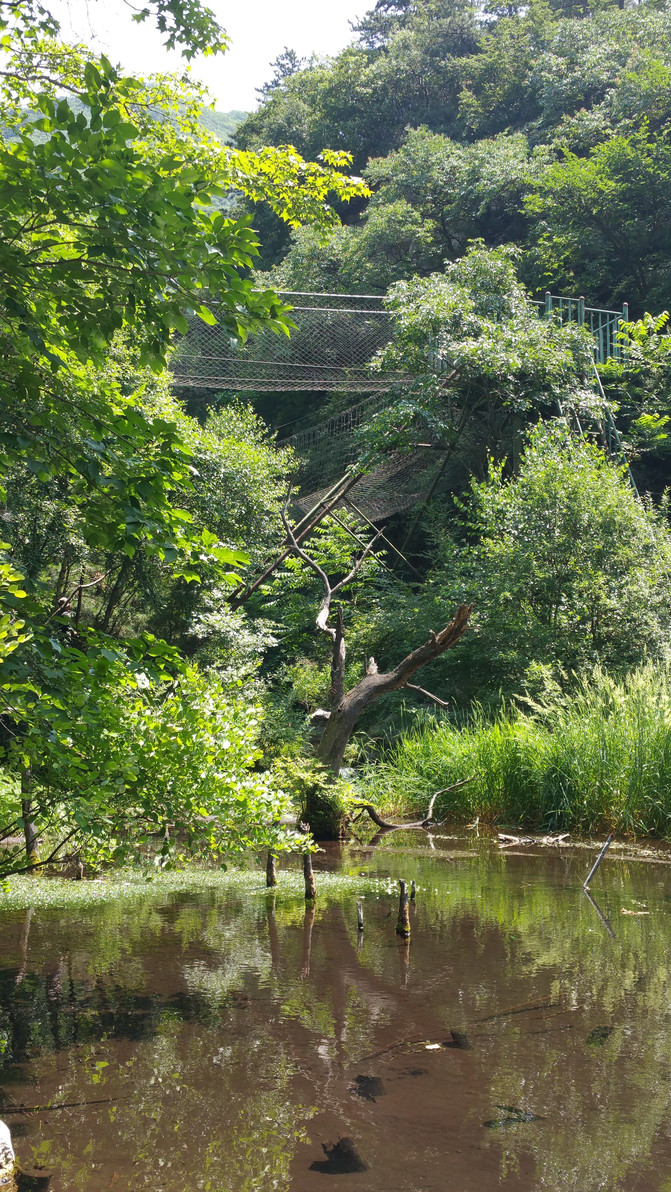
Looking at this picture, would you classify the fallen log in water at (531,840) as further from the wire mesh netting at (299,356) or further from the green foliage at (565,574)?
the wire mesh netting at (299,356)

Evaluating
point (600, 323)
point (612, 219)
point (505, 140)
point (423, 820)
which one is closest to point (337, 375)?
point (600, 323)

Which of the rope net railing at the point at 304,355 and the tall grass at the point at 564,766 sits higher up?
the rope net railing at the point at 304,355

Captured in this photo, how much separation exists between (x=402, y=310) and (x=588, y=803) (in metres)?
8.79

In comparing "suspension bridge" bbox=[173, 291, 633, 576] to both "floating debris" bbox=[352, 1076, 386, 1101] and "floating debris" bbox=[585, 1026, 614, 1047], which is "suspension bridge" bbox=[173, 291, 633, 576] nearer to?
"floating debris" bbox=[585, 1026, 614, 1047]

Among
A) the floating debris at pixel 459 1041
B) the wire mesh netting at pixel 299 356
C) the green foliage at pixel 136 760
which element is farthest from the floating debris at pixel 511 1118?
the wire mesh netting at pixel 299 356

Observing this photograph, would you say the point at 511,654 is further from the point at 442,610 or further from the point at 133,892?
the point at 133,892

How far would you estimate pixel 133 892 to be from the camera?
6215 millimetres

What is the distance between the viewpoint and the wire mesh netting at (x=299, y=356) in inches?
508

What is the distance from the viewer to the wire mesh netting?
12.9 metres

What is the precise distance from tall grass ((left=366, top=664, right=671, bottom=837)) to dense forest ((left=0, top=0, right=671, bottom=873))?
37mm

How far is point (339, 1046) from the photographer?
3.36m

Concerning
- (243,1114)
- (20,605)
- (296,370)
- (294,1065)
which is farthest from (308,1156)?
(296,370)

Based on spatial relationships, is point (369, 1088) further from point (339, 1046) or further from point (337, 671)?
point (337, 671)

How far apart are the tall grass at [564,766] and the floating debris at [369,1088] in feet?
18.3
